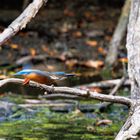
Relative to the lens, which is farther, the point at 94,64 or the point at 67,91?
the point at 94,64

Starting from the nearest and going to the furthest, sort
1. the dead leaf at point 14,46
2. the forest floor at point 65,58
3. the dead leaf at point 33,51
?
the forest floor at point 65,58 < the dead leaf at point 33,51 < the dead leaf at point 14,46

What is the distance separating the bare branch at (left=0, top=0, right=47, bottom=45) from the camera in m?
3.45

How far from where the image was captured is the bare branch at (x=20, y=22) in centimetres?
345

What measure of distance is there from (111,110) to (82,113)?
1.44ft

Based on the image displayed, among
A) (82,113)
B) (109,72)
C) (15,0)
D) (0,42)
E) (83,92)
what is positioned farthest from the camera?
(15,0)

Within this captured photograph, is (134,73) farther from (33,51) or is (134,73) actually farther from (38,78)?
(33,51)

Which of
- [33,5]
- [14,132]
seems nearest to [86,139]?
[14,132]

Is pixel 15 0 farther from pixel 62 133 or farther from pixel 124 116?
pixel 62 133

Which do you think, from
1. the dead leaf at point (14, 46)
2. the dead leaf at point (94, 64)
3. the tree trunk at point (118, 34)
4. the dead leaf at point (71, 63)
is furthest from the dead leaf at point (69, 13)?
the tree trunk at point (118, 34)

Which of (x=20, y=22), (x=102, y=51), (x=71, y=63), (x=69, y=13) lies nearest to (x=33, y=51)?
(x=71, y=63)

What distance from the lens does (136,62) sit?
4.11m

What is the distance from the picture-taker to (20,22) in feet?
11.8

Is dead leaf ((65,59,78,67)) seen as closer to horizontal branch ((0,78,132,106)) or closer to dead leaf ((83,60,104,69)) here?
dead leaf ((83,60,104,69))

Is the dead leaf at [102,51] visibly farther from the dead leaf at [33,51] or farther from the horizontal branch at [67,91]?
the horizontal branch at [67,91]
